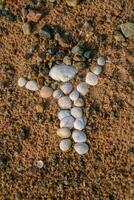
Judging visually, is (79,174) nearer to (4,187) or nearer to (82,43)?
(4,187)

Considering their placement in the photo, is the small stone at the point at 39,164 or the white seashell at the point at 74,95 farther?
the white seashell at the point at 74,95

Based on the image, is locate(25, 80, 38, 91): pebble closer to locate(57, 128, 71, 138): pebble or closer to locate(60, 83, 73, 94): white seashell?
locate(60, 83, 73, 94): white seashell

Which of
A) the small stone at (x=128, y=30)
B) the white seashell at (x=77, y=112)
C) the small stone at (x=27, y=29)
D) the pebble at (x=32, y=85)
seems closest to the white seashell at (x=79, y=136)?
the white seashell at (x=77, y=112)

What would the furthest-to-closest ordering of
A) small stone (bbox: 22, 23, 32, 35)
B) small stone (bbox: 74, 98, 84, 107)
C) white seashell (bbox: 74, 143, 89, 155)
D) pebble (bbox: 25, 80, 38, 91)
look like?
small stone (bbox: 22, 23, 32, 35), pebble (bbox: 25, 80, 38, 91), small stone (bbox: 74, 98, 84, 107), white seashell (bbox: 74, 143, 89, 155)

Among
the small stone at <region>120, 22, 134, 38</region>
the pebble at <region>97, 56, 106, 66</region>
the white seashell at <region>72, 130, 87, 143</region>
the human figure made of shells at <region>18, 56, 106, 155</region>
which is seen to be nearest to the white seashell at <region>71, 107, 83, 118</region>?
the human figure made of shells at <region>18, 56, 106, 155</region>

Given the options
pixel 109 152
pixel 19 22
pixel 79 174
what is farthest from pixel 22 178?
pixel 19 22

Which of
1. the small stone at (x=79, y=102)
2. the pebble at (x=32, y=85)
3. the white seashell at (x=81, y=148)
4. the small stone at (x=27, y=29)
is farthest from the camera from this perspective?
the small stone at (x=27, y=29)

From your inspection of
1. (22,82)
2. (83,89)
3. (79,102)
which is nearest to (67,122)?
(79,102)

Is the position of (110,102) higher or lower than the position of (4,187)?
higher

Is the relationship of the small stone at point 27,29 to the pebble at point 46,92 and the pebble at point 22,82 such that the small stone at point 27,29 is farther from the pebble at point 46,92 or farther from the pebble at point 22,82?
the pebble at point 46,92
